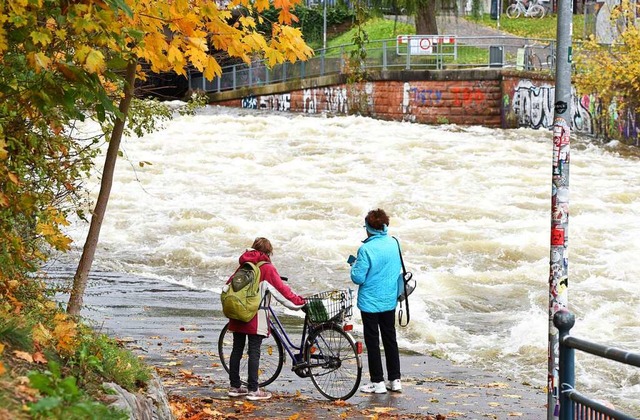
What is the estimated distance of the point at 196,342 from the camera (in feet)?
41.9

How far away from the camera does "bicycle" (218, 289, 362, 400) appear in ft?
32.5

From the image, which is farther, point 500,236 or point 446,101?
point 446,101

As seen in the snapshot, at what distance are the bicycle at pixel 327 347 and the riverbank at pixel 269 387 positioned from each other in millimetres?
165

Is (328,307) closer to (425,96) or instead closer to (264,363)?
(264,363)

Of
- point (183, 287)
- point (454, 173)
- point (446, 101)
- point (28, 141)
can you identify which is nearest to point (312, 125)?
point (446, 101)

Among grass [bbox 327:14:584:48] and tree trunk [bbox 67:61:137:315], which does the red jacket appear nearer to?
tree trunk [bbox 67:61:137:315]

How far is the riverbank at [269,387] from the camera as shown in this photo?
9.62m

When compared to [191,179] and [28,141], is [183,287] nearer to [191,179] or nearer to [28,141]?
[28,141]

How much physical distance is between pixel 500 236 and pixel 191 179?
9.35 m

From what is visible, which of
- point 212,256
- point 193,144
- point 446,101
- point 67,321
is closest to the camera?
point 67,321

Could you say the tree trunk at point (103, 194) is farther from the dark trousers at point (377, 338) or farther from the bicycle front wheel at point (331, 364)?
the dark trousers at point (377, 338)

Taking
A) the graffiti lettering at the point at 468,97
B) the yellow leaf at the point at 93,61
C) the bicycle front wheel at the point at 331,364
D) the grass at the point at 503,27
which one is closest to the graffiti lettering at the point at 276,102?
the graffiti lettering at the point at 468,97

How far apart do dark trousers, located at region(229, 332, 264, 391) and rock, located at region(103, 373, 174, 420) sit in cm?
203

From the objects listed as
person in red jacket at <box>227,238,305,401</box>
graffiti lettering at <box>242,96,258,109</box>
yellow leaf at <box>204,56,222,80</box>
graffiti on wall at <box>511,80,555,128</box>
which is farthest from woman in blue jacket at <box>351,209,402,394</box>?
graffiti lettering at <box>242,96,258,109</box>
